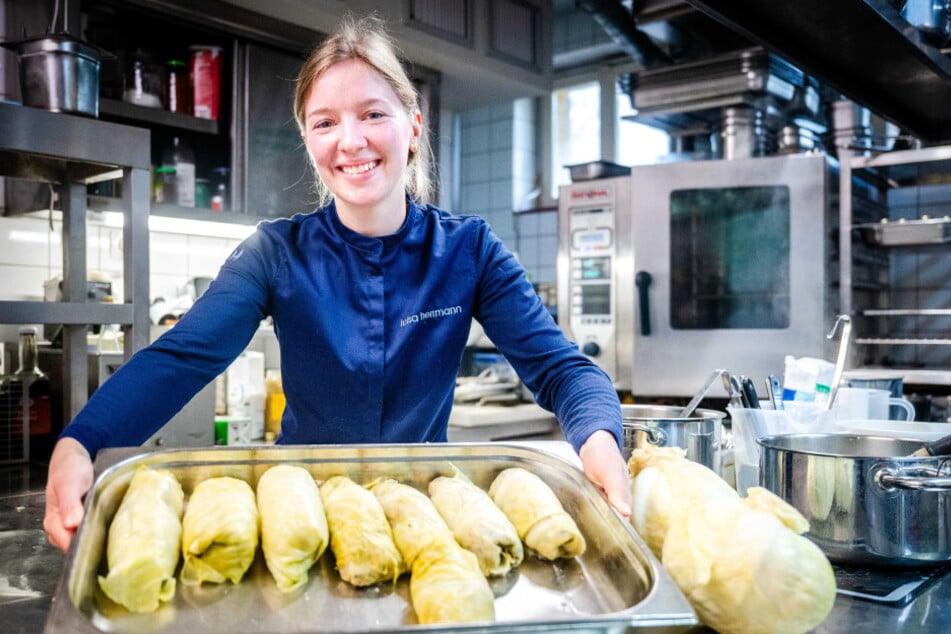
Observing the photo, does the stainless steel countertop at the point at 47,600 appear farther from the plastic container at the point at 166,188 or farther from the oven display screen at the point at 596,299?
the oven display screen at the point at 596,299

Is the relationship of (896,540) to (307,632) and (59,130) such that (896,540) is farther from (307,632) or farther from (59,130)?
(59,130)

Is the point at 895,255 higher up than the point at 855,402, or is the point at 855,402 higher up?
the point at 895,255

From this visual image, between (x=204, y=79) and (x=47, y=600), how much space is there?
8.71 feet

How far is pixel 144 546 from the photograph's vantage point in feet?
2.19

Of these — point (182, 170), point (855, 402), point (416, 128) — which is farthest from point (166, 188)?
point (855, 402)

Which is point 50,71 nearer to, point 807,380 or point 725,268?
point 807,380

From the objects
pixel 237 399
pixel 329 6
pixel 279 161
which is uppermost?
pixel 329 6

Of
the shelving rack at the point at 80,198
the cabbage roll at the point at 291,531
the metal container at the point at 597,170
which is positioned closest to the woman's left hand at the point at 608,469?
the cabbage roll at the point at 291,531

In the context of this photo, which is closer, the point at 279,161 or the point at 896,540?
the point at 896,540

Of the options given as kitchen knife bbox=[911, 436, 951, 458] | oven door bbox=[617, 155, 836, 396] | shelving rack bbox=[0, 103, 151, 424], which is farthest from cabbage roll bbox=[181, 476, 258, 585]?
oven door bbox=[617, 155, 836, 396]

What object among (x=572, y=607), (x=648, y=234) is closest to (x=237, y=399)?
(x=648, y=234)

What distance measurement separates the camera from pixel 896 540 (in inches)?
35.3

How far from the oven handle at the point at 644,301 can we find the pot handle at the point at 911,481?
251 centimetres

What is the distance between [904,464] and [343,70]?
1023mm
